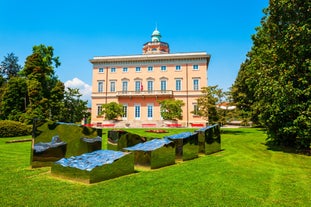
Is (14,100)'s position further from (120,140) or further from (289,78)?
(289,78)

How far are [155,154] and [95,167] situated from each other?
2.21 m

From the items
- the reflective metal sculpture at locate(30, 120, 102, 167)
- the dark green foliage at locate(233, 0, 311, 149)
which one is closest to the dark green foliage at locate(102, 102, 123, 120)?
the dark green foliage at locate(233, 0, 311, 149)

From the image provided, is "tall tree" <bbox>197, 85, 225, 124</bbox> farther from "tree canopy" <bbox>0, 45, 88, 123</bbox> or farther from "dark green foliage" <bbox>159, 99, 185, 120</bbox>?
"tree canopy" <bbox>0, 45, 88, 123</bbox>

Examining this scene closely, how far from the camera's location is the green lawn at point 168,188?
422 centimetres

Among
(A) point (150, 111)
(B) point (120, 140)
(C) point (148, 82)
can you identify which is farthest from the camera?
(C) point (148, 82)

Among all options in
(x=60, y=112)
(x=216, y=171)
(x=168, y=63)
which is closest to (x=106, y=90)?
(x=168, y=63)

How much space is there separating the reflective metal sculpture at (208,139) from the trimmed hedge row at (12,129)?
1546 cm

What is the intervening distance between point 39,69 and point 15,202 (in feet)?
79.6

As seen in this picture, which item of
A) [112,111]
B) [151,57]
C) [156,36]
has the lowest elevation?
[112,111]

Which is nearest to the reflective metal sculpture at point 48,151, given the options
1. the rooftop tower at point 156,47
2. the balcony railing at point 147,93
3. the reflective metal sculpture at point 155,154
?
the reflective metal sculpture at point 155,154

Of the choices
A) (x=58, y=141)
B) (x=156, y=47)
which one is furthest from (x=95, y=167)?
(x=156, y=47)

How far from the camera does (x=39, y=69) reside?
25281mm

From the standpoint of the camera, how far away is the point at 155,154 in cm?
714

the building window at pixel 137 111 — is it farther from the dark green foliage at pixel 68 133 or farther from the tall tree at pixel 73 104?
the dark green foliage at pixel 68 133
